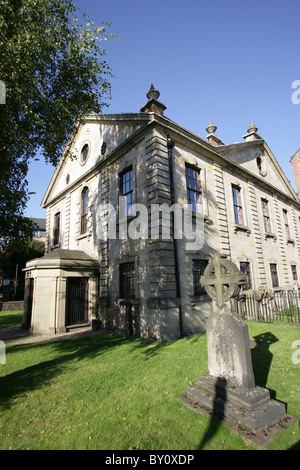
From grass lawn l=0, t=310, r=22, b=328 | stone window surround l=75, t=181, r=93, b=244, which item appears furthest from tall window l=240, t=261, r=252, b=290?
grass lawn l=0, t=310, r=22, b=328

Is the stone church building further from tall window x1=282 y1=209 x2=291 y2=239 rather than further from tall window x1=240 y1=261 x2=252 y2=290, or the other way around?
tall window x1=282 y1=209 x2=291 y2=239

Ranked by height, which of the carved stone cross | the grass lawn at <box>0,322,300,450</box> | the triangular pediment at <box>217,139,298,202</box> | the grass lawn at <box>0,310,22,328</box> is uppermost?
the triangular pediment at <box>217,139,298,202</box>

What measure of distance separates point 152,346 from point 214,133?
12701 millimetres

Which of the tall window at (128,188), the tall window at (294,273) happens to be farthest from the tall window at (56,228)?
the tall window at (294,273)

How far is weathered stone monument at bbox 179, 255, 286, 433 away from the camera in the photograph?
11.2ft

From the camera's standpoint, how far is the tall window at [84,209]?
15.5 meters

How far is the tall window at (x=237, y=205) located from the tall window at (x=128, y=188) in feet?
22.6

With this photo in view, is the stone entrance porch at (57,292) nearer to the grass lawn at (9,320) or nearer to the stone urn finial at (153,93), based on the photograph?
the grass lawn at (9,320)

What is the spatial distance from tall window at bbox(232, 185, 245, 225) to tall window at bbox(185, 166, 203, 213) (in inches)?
144

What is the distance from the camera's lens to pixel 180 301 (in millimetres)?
9070

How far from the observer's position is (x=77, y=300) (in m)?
12.6

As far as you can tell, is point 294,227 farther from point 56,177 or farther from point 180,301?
point 56,177
